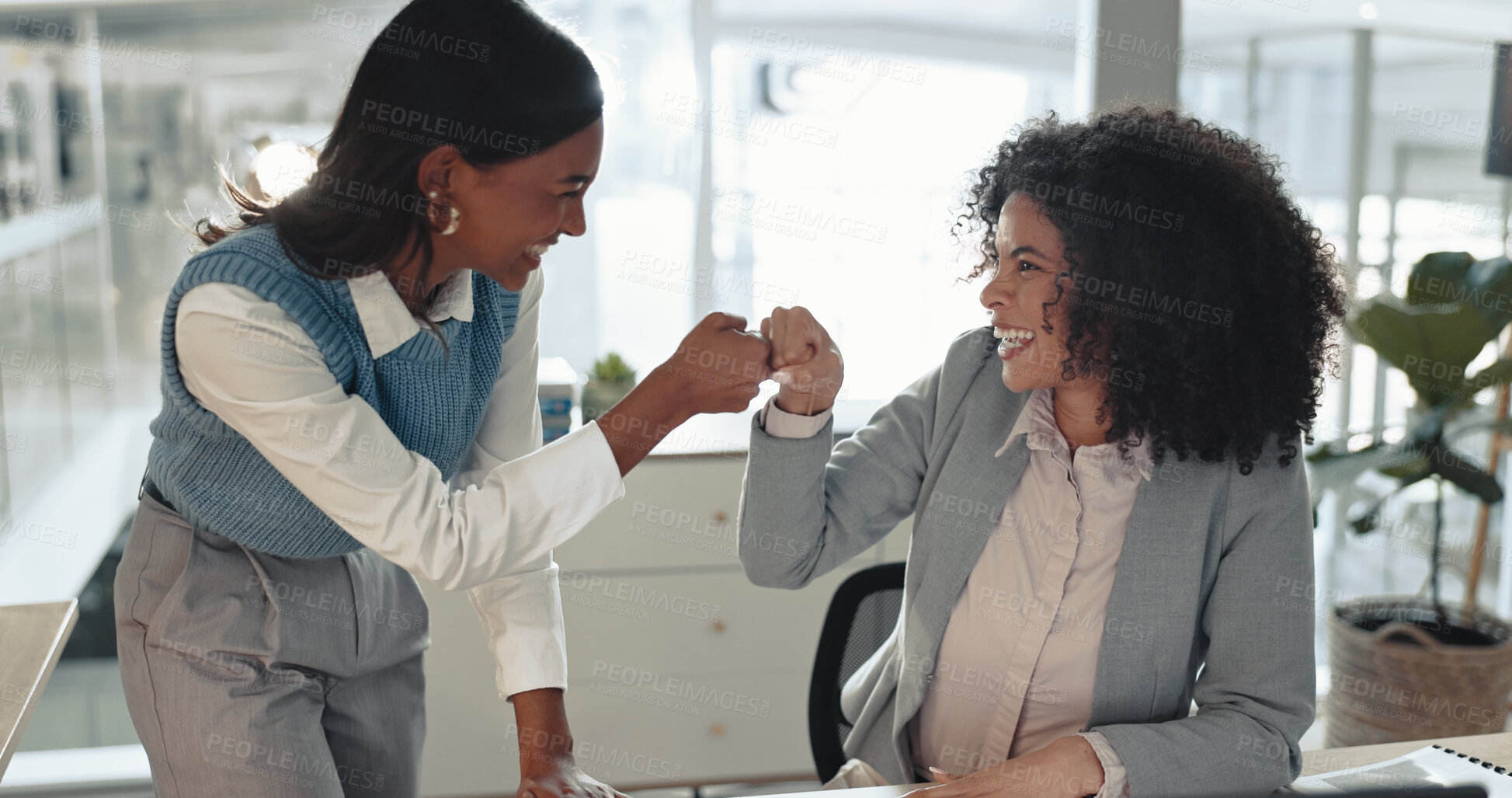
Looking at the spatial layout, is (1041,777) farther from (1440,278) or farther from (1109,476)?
(1440,278)

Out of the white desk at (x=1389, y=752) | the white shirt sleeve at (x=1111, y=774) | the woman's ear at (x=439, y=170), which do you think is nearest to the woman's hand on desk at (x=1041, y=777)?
the white shirt sleeve at (x=1111, y=774)

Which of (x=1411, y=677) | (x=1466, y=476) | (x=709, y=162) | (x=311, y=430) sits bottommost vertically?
(x=1411, y=677)

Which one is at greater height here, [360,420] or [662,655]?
[360,420]

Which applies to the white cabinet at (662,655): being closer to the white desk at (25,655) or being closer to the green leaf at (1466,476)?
the white desk at (25,655)

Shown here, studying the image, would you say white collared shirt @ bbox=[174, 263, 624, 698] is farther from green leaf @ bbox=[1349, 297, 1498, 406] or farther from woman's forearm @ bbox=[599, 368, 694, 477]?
green leaf @ bbox=[1349, 297, 1498, 406]

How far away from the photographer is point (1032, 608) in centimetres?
142

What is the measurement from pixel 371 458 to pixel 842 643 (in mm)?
828

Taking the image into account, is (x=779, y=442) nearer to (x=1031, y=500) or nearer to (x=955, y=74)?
(x=1031, y=500)

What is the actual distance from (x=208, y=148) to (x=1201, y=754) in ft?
9.46

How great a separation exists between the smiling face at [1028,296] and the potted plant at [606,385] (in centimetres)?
134

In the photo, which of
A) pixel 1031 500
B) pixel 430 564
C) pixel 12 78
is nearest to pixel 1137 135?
pixel 1031 500

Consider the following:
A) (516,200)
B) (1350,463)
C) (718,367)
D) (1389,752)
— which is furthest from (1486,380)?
(516,200)

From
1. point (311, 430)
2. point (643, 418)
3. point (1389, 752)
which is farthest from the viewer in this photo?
point (1389, 752)

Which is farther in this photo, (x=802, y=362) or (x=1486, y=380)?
(x=1486, y=380)
